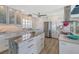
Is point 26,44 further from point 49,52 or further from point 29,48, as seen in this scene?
point 49,52

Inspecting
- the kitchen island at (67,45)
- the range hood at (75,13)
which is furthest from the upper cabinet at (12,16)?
the range hood at (75,13)

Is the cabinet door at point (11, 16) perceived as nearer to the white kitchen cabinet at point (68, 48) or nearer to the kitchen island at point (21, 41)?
the kitchen island at point (21, 41)

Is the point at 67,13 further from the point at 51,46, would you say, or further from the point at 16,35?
the point at 16,35

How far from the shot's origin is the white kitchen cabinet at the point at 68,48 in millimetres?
1488

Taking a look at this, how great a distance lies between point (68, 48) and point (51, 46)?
0.86 ft

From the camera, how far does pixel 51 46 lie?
5.06ft

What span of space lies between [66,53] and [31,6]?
0.92 m

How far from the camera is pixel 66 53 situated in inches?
60.4

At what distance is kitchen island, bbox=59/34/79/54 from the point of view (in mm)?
1488

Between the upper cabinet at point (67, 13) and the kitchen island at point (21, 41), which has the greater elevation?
the upper cabinet at point (67, 13)

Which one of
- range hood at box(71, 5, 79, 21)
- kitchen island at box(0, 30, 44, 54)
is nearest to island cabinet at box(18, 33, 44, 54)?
kitchen island at box(0, 30, 44, 54)

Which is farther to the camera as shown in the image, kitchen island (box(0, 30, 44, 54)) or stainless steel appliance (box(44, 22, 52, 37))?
stainless steel appliance (box(44, 22, 52, 37))

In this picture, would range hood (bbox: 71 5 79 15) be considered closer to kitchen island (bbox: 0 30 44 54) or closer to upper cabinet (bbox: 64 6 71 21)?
upper cabinet (bbox: 64 6 71 21)
